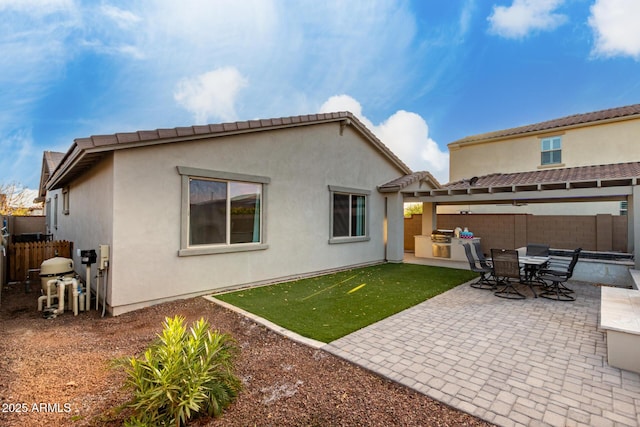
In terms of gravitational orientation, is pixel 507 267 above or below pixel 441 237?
below

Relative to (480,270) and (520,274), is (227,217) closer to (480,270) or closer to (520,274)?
(480,270)

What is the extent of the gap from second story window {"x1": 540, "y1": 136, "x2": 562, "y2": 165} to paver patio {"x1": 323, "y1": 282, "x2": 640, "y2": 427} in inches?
524

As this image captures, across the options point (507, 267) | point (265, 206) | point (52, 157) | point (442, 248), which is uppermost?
point (52, 157)

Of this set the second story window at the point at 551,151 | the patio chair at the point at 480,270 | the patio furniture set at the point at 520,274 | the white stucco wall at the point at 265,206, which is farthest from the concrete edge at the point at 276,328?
the second story window at the point at 551,151

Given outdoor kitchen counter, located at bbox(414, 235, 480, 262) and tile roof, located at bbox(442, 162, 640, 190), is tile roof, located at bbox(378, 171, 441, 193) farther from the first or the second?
outdoor kitchen counter, located at bbox(414, 235, 480, 262)

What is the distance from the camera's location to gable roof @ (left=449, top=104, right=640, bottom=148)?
15031mm

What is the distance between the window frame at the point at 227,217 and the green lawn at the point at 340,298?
1.13 m

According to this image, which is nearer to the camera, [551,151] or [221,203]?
[221,203]

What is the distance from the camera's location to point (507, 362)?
4078 millimetres

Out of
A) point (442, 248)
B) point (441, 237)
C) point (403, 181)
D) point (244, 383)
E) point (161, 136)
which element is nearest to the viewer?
point (244, 383)

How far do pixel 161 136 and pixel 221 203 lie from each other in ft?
6.64

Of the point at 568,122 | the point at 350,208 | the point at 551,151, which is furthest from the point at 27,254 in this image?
the point at 568,122

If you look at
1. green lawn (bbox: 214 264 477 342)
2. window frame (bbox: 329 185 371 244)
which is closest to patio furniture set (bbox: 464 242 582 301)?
green lawn (bbox: 214 264 477 342)

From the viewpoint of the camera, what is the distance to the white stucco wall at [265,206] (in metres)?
6.14
